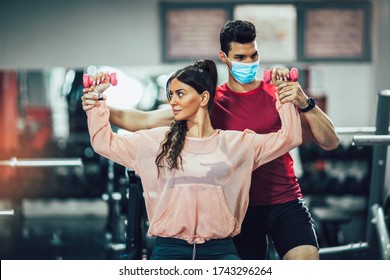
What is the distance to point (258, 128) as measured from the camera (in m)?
2.16

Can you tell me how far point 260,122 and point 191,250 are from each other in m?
0.44

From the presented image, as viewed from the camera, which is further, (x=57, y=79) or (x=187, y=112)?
(x=57, y=79)

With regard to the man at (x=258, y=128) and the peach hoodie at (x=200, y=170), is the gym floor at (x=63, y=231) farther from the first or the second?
the peach hoodie at (x=200, y=170)

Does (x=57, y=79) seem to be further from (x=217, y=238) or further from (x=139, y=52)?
(x=217, y=238)

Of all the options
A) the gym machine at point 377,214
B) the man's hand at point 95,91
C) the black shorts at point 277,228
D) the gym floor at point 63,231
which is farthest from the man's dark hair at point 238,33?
the gym floor at point 63,231

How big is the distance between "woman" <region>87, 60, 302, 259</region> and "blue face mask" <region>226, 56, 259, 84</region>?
0.10 m

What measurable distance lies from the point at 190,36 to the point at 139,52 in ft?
1.19

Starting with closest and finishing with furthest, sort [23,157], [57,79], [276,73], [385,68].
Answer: [276,73], [385,68], [23,157], [57,79]

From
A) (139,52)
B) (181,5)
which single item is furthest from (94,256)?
(181,5)

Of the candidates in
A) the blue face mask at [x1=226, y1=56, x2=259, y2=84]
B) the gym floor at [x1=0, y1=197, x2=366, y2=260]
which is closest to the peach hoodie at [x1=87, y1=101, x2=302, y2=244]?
the blue face mask at [x1=226, y1=56, x2=259, y2=84]

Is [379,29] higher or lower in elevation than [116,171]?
higher

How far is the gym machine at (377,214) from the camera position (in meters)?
2.89

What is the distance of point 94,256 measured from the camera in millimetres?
4281

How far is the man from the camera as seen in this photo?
2154 millimetres
